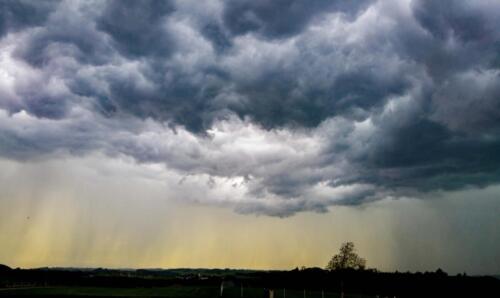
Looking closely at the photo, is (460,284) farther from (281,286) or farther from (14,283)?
(14,283)

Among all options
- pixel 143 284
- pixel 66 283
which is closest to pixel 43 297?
pixel 143 284

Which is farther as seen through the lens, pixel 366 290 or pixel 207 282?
pixel 207 282

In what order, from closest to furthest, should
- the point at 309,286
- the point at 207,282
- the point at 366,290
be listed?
the point at 366,290
the point at 309,286
the point at 207,282

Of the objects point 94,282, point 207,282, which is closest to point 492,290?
point 207,282

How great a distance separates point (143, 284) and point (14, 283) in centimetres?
4104

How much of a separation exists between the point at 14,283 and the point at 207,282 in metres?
61.8

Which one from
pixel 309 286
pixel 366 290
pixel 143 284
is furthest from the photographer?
pixel 143 284

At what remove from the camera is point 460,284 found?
102562 mm

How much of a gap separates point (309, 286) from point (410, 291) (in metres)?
35.4

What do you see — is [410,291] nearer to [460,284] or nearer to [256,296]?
[460,284]

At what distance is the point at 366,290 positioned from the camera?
117 m

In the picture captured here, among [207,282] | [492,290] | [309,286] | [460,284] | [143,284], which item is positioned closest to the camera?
[492,290]

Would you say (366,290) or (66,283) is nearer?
(366,290)

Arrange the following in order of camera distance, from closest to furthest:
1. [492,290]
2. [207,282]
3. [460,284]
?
[492,290]
[460,284]
[207,282]
